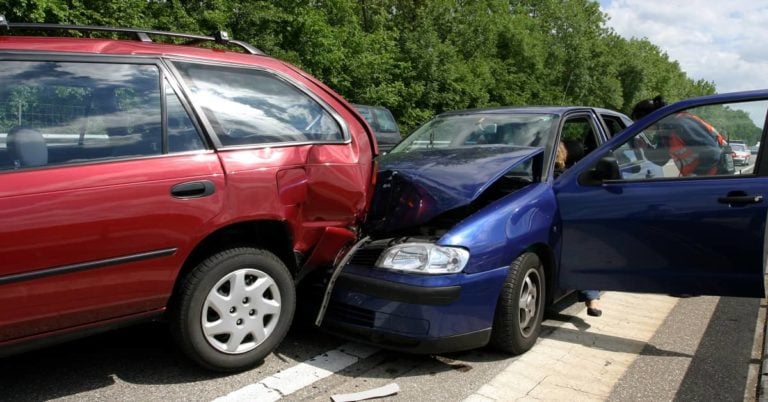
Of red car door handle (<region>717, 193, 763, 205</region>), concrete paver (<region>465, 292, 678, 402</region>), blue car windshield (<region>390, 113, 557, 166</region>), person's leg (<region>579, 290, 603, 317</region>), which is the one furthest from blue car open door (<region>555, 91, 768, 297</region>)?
blue car windshield (<region>390, 113, 557, 166</region>)

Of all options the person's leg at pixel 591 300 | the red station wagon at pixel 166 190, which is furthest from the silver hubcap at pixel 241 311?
the person's leg at pixel 591 300

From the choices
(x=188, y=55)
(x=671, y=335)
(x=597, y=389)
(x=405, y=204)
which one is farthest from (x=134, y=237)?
(x=671, y=335)

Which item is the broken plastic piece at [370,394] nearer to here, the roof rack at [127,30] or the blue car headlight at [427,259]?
the blue car headlight at [427,259]

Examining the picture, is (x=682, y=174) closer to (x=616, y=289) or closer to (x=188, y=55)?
(x=616, y=289)

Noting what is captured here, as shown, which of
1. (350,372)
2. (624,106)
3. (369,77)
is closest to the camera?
(350,372)

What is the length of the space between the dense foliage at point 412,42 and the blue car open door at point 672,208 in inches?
384

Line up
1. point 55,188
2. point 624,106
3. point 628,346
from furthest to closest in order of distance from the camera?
point 624,106 < point 628,346 < point 55,188

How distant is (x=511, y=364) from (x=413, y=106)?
18.5 metres

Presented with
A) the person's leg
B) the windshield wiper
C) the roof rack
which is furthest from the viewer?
the windshield wiper

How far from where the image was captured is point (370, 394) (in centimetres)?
330

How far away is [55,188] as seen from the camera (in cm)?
271

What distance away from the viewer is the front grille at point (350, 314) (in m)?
3.61

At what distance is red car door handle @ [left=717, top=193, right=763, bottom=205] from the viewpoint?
3.65 metres

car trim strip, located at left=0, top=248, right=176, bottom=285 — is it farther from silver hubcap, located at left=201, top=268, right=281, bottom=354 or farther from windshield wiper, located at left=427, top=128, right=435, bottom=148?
windshield wiper, located at left=427, top=128, right=435, bottom=148
